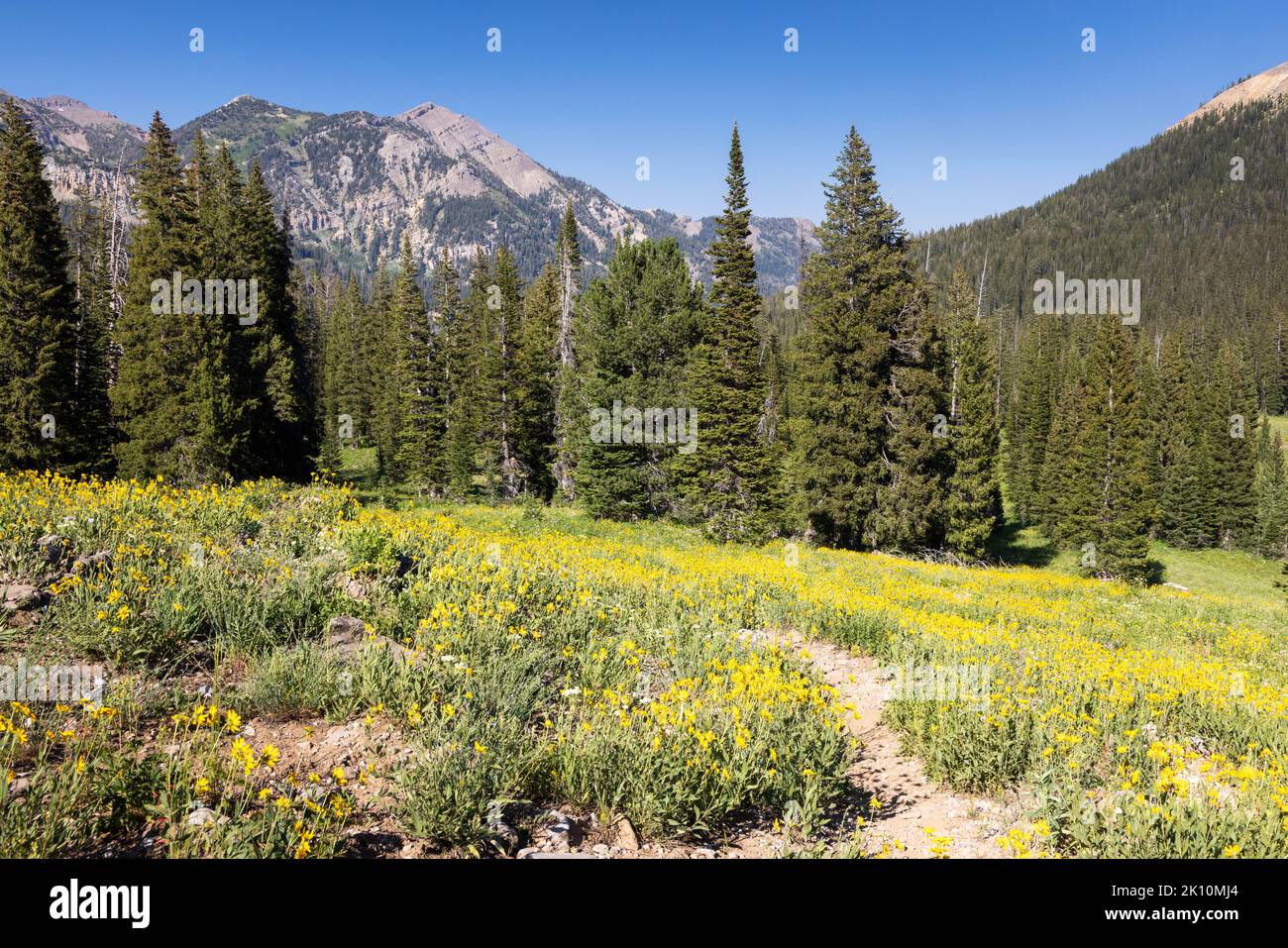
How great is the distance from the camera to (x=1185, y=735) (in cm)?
667

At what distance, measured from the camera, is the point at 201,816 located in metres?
3.26

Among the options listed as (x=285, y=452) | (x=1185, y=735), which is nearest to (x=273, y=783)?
(x=1185, y=735)

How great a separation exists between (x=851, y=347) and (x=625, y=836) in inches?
1086

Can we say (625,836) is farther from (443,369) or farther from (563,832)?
(443,369)

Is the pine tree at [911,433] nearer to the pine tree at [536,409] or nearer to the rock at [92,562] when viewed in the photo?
the pine tree at [536,409]

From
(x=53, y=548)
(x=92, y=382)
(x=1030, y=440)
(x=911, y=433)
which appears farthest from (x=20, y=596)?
(x=1030, y=440)

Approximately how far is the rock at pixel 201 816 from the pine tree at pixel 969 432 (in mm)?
31635

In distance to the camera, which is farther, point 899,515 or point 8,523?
point 899,515

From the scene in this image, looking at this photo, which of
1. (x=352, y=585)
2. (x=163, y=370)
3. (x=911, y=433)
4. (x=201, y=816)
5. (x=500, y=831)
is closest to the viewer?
(x=201, y=816)

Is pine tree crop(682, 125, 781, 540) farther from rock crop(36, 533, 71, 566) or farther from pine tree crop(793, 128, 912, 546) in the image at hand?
rock crop(36, 533, 71, 566)
